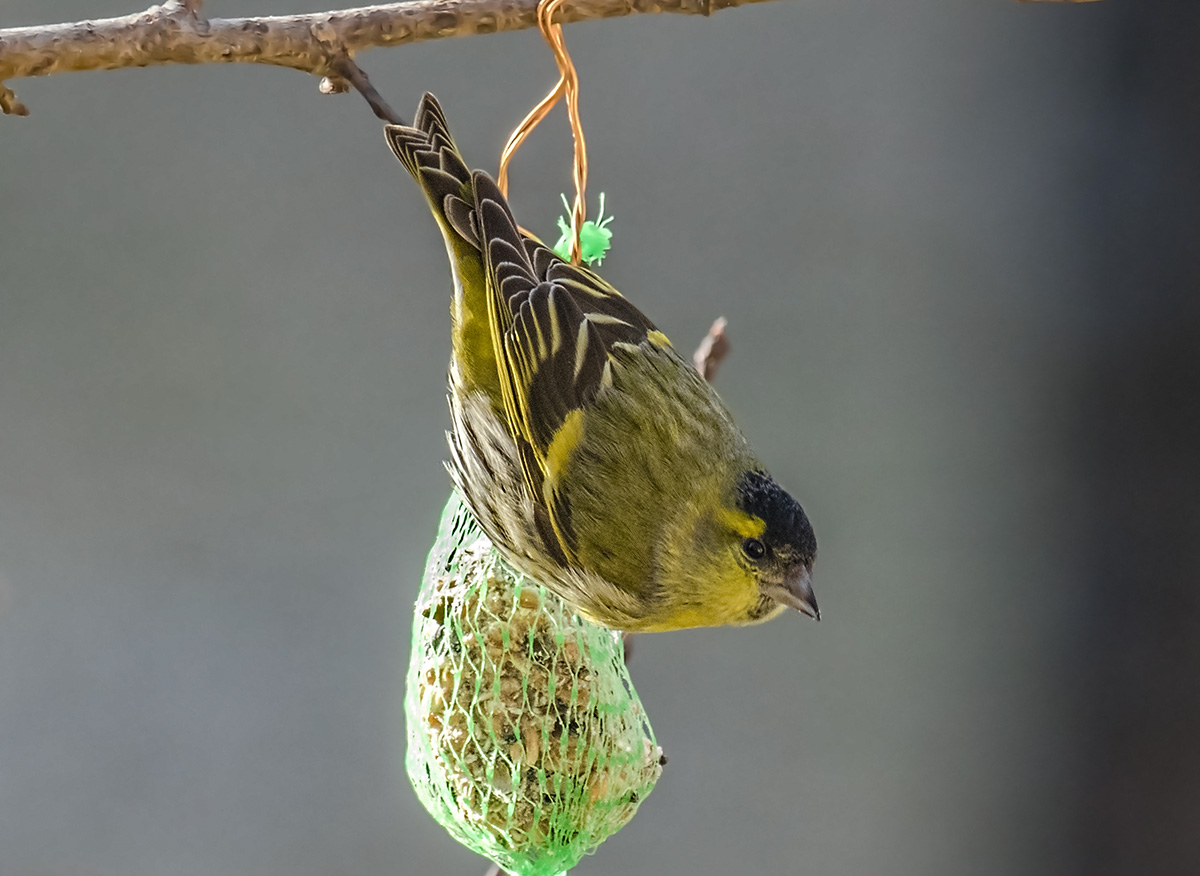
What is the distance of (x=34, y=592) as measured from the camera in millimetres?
2393

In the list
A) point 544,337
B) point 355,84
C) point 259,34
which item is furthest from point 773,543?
point 259,34

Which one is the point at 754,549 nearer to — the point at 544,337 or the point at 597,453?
the point at 597,453

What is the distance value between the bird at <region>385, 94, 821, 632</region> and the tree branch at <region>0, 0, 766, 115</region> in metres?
0.10

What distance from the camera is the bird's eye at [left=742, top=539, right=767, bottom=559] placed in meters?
1.19

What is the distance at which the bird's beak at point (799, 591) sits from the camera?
3.77 feet

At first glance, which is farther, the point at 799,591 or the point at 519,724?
the point at 519,724

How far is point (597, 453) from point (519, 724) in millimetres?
363

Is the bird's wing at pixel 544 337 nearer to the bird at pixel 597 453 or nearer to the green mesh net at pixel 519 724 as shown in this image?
the bird at pixel 597 453

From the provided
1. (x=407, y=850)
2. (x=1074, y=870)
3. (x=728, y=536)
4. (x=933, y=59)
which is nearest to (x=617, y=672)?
(x=728, y=536)

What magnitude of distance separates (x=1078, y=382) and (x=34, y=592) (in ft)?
9.31

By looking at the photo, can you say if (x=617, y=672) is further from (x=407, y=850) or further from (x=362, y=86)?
(x=407, y=850)

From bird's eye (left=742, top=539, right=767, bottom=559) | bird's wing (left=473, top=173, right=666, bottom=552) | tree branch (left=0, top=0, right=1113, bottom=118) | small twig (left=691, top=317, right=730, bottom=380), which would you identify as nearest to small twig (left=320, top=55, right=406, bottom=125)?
tree branch (left=0, top=0, right=1113, bottom=118)

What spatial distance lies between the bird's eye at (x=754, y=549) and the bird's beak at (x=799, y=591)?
4 cm

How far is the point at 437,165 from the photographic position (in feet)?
4.02
